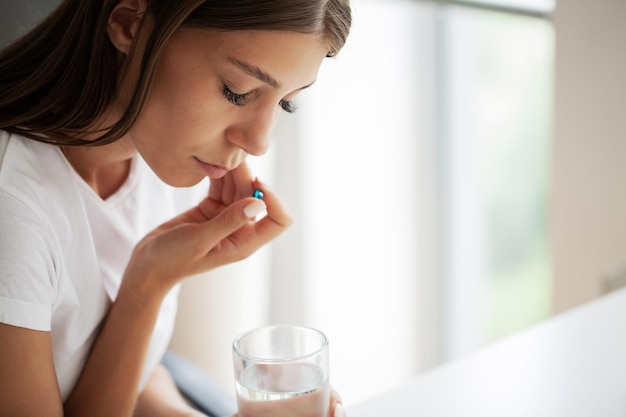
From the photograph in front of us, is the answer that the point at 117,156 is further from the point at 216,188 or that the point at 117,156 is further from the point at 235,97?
the point at 235,97

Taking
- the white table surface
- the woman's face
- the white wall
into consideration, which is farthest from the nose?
the white wall

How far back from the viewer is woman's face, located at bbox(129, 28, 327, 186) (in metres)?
0.75

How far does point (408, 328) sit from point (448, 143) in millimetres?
599

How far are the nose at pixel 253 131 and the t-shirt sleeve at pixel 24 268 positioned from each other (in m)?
0.25

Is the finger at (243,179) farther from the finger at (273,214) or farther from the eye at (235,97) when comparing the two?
the eye at (235,97)

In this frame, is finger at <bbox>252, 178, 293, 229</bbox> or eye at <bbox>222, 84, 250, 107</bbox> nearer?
eye at <bbox>222, 84, 250, 107</bbox>

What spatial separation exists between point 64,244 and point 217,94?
278 millimetres

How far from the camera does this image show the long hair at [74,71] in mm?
782

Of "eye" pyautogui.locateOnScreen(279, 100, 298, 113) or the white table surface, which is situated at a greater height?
"eye" pyautogui.locateOnScreen(279, 100, 298, 113)

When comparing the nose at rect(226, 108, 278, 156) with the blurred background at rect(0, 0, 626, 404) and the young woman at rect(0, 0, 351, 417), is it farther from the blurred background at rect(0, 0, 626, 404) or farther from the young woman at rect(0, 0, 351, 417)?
the blurred background at rect(0, 0, 626, 404)

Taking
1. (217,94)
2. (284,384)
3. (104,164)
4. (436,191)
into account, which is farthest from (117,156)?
(436,191)

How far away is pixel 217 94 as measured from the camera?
775mm

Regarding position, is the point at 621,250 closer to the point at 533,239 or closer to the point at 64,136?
the point at 533,239

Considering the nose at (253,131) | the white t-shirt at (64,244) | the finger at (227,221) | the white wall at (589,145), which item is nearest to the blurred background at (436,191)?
the white wall at (589,145)
